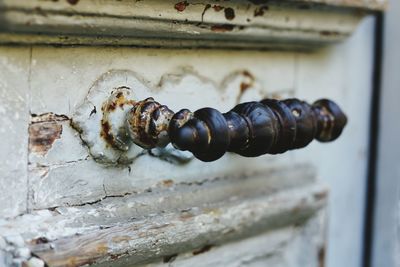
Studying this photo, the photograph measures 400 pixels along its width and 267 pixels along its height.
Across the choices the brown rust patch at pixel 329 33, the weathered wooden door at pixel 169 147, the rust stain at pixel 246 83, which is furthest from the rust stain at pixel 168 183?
the brown rust patch at pixel 329 33

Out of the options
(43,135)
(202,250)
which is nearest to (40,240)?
(43,135)

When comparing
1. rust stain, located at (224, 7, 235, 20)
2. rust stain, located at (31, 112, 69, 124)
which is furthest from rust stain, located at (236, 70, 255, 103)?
rust stain, located at (31, 112, 69, 124)

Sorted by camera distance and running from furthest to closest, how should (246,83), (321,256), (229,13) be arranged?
(321,256), (246,83), (229,13)

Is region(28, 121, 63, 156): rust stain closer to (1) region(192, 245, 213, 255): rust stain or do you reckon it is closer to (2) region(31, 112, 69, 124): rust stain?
(2) region(31, 112, 69, 124): rust stain

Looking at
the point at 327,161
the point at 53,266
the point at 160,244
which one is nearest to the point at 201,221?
the point at 160,244

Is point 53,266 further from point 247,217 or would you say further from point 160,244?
point 247,217

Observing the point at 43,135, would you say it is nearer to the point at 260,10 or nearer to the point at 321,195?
the point at 260,10

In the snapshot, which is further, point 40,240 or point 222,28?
point 222,28
